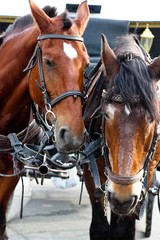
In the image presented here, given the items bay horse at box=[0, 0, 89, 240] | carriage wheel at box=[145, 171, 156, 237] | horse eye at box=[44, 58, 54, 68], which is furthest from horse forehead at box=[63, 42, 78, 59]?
carriage wheel at box=[145, 171, 156, 237]

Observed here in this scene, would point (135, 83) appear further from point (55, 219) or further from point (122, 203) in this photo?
point (55, 219)

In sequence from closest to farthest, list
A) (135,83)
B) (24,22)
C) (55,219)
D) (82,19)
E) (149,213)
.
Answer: (135,83) < (82,19) < (24,22) < (149,213) < (55,219)

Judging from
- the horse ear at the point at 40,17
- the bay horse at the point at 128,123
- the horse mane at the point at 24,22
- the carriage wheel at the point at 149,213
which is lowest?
the carriage wheel at the point at 149,213

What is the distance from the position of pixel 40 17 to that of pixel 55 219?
9.25 feet

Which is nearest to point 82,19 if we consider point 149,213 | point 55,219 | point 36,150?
point 36,150

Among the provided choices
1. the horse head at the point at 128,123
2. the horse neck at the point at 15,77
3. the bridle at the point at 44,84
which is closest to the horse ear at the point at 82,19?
the bridle at the point at 44,84

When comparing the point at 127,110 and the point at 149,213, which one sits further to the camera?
the point at 149,213

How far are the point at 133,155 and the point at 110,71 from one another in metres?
0.52

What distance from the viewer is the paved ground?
4.89 metres

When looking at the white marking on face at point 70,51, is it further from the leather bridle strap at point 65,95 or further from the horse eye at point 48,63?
the leather bridle strap at point 65,95

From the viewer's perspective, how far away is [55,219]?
5.34 m

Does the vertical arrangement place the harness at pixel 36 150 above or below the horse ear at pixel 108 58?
below

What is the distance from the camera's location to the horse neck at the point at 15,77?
3.26m

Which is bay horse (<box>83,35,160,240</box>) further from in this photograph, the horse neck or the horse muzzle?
the horse neck
